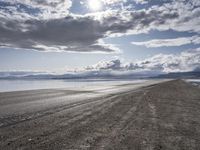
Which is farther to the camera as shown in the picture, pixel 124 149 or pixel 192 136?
pixel 192 136

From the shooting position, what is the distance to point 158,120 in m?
14.4

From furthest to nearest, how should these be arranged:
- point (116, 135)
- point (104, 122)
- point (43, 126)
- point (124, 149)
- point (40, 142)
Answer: point (104, 122) < point (43, 126) < point (116, 135) < point (40, 142) < point (124, 149)

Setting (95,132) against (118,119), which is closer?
(95,132)

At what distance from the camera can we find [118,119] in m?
14.3

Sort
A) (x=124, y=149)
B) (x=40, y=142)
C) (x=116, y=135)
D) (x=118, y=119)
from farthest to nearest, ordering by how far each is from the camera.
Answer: (x=118, y=119) < (x=116, y=135) < (x=40, y=142) < (x=124, y=149)

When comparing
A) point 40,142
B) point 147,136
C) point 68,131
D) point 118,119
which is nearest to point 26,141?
point 40,142

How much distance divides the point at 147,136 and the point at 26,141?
14.7 feet

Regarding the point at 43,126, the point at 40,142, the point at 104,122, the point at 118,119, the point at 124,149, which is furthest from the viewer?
the point at 118,119

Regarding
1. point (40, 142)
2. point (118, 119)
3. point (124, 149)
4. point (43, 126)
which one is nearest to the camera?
point (124, 149)

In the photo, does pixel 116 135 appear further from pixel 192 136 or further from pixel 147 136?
pixel 192 136

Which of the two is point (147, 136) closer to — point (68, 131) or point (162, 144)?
point (162, 144)

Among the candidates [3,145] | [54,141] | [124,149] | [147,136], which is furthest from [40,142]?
[147,136]

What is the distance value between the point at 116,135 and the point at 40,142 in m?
2.91

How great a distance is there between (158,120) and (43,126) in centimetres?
602
